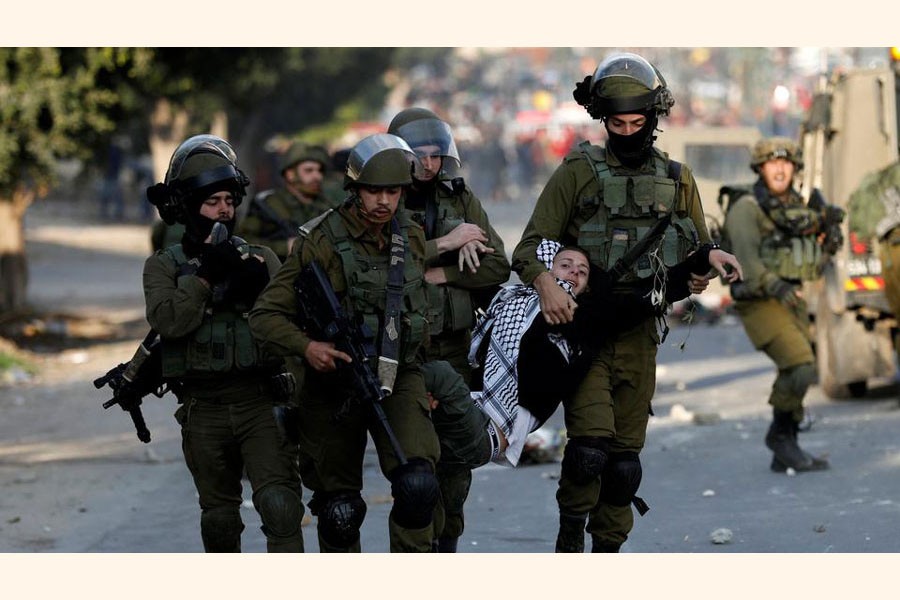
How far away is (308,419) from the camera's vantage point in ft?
22.0

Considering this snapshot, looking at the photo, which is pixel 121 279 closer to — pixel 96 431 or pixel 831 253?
pixel 96 431

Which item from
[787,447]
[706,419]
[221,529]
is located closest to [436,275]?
[221,529]

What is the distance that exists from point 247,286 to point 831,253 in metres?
4.84

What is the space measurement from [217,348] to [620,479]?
1.69m

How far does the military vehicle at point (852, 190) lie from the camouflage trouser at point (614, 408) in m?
6.08

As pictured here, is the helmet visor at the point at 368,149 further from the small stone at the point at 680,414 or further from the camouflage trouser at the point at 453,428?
the small stone at the point at 680,414

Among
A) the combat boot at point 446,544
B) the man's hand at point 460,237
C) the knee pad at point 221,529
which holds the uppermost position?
the man's hand at point 460,237

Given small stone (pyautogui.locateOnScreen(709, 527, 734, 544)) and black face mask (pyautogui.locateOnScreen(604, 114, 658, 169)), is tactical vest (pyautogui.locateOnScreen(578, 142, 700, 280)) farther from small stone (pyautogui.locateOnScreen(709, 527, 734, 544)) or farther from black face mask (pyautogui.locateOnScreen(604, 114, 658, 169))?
small stone (pyautogui.locateOnScreen(709, 527, 734, 544))

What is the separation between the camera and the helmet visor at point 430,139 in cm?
753

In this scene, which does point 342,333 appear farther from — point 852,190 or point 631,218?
point 852,190

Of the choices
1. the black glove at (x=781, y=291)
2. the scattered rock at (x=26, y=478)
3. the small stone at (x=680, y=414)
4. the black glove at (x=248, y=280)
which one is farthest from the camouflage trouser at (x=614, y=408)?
the small stone at (x=680, y=414)

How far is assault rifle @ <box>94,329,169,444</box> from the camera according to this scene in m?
6.99

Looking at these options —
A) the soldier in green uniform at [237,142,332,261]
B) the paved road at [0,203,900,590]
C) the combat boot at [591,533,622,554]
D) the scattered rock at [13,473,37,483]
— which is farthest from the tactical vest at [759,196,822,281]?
the scattered rock at [13,473,37,483]
